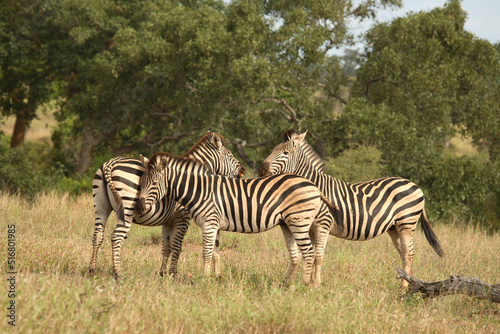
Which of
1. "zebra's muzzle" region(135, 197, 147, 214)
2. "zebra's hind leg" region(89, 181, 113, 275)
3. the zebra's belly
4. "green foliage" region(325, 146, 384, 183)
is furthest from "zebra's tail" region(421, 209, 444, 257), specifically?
"green foliage" region(325, 146, 384, 183)

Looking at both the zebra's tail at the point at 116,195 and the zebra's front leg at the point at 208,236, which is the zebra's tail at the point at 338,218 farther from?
the zebra's tail at the point at 116,195

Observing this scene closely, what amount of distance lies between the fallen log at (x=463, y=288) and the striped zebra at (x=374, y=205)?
3.13 feet

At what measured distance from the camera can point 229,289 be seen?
21.6ft

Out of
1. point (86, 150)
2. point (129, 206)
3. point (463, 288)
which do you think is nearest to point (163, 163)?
point (129, 206)

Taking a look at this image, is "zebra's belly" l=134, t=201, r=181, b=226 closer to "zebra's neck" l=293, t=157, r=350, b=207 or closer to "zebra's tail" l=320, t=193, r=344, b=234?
"zebra's neck" l=293, t=157, r=350, b=207

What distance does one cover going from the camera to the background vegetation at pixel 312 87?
623 inches

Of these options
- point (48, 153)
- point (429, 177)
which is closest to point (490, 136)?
point (429, 177)

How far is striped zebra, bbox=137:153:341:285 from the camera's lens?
735cm

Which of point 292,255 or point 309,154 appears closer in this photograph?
point 292,255

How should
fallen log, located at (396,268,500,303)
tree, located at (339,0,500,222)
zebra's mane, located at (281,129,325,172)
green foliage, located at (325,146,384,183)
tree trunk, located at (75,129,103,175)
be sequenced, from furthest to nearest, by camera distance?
tree trunk, located at (75,129,103,175) < tree, located at (339,0,500,222) < green foliage, located at (325,146,384,183) < zebra's mane, located at (281,129,325,172) < fallen log, located at (396,268,500,303)

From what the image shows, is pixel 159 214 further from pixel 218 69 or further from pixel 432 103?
pixel 432 103

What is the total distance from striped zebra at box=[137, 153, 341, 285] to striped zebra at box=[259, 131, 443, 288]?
1.94 ft

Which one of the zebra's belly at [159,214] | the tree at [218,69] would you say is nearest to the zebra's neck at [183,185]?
the zebra's belly at [159,214]

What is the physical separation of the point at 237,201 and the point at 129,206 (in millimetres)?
1534
